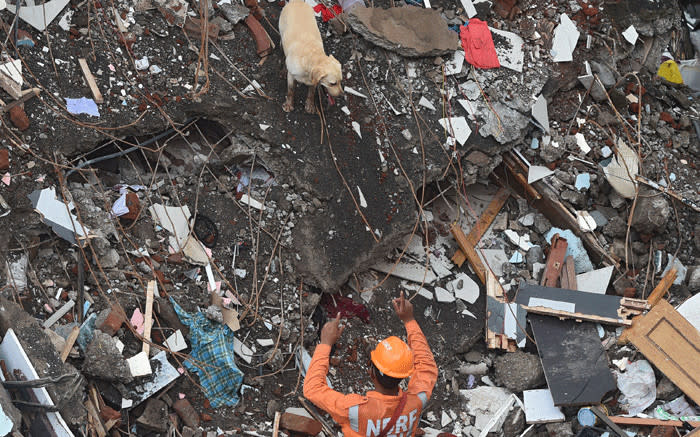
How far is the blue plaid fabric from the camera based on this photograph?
5965mm

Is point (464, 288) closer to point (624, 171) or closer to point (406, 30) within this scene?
point (624, 171)

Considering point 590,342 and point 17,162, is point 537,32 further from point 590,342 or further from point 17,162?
point 17,162

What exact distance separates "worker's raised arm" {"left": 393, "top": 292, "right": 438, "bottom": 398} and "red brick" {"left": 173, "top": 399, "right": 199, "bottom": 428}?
2.09m

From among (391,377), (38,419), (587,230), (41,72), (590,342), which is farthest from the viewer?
(587,230)

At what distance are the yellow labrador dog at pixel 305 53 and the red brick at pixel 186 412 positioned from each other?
3.03 meters

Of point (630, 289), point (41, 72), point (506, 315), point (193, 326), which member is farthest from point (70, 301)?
point (630, 289)

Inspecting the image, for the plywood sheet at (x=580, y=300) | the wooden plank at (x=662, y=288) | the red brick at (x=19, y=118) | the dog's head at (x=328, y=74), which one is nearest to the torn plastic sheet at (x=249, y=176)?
the dog's head at (x=328, y=74)

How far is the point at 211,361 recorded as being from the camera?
599 centimetres

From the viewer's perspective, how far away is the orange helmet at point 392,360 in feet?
14.8

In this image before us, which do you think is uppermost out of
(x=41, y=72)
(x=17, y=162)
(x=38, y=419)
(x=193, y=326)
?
(x=41, y=72)

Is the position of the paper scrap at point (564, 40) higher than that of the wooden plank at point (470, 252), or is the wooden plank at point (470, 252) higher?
the paper scrap at point (564, 40)

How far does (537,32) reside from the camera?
7.91 meters

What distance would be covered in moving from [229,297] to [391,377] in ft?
7.53

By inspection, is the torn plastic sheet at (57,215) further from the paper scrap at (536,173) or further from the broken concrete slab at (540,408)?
the paper scrap at (536,173)
